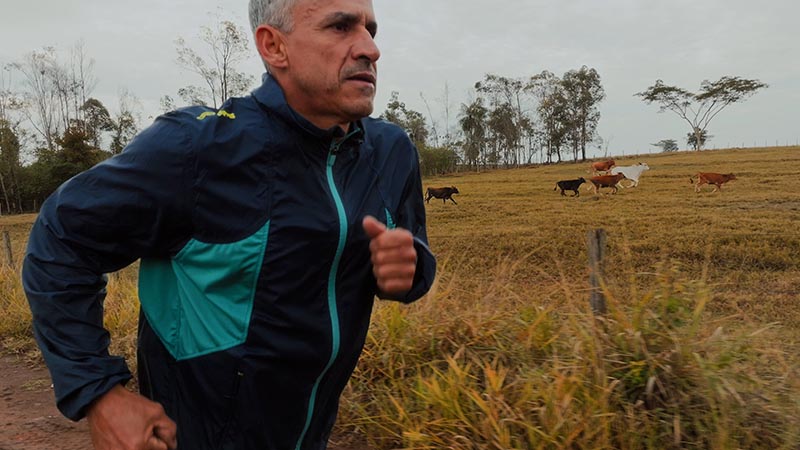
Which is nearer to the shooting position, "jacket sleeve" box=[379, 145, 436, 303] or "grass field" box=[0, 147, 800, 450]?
"jacket sleeve" box=[379, 145, 436, 303]

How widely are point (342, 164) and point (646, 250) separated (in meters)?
10.1

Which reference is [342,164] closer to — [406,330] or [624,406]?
[624,406]

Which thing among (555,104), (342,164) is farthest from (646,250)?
(555,104)

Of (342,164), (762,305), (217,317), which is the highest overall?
(342,164)

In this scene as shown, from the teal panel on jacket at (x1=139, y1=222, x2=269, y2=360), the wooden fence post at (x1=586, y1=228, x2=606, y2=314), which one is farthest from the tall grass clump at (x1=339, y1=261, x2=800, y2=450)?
the teal panel on jacket at (x1=139, y1=222, x2=269, y2=360)

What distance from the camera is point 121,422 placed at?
0.94m

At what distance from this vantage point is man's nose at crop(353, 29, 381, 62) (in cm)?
114

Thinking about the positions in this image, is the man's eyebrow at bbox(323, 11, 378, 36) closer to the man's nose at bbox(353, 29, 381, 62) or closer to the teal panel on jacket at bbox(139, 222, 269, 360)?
the man's nose at bbox(353, 29, 381, 62)

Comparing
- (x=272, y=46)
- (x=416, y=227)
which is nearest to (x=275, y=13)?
(x=272, y=46)

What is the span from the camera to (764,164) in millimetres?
25016

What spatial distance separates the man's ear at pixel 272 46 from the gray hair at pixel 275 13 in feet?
0.05

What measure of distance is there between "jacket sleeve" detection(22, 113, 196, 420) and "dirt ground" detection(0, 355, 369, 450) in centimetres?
198

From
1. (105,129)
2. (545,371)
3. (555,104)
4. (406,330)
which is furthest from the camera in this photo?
(555,104)

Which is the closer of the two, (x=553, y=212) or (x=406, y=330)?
(x=406, y=330)
